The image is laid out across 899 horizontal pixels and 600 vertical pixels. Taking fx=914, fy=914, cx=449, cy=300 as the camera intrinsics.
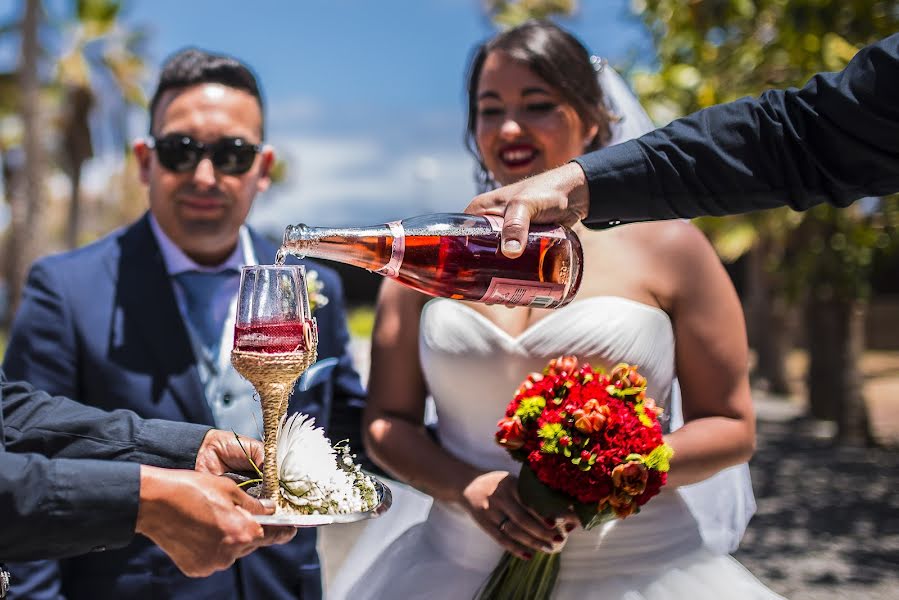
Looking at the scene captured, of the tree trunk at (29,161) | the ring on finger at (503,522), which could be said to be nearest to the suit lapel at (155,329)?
the ring on finger at (503,522)

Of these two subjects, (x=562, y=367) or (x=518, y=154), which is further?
(x=518, y=154)

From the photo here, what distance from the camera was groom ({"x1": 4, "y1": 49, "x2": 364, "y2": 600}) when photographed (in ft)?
8.90

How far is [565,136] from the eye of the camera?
2.86m

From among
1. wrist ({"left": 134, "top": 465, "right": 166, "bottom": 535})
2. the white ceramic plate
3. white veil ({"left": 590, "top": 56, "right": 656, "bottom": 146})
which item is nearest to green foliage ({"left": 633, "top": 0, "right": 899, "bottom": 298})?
white veil ({"left": 590, "top": 56, "right": 656, "bottom": 146})

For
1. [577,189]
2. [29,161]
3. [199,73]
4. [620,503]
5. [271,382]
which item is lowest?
[29,161]

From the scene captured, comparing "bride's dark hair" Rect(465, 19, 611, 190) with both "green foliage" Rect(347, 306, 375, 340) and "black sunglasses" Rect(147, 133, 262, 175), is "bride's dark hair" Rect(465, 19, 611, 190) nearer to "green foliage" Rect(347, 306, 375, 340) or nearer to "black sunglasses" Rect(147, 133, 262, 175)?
"black sunglasses" Rect(147, 133, 262, 175)

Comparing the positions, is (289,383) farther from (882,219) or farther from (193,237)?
(882,219)

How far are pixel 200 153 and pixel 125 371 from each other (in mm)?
738

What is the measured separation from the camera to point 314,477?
1916 mm

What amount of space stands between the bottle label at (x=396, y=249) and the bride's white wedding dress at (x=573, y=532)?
2.20 ft

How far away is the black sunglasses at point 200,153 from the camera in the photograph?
9.66ft

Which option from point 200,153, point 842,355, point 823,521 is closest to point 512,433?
point 200,153

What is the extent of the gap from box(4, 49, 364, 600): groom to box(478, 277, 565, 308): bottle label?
804 millimetres

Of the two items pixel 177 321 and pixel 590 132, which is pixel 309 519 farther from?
pixel 590 132
